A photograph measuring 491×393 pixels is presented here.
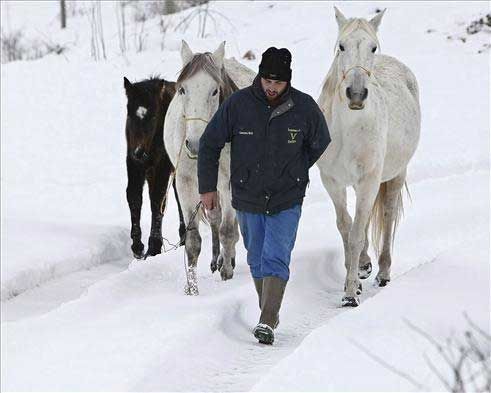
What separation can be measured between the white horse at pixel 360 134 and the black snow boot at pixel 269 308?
1.27 meters

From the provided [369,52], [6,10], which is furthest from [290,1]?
[369,52]

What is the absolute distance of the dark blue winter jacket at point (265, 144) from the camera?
5.35m

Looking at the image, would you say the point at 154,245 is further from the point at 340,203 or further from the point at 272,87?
the point at 272,87

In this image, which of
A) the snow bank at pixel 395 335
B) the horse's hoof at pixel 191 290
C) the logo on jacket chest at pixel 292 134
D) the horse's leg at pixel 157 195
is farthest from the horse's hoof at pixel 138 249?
the logo on jacket chest at pixel 292 134

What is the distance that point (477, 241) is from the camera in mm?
7574

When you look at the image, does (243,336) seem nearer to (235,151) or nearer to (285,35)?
(235,151)

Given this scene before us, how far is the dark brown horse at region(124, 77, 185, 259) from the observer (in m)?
8.43

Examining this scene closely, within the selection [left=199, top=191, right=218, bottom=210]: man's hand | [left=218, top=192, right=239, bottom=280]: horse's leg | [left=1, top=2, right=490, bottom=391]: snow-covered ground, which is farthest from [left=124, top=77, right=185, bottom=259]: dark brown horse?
[left=199, top=191, right=218, bottom=210]: man's hand

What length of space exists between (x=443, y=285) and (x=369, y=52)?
1.69 metres

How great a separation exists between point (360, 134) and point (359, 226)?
0.70 metres

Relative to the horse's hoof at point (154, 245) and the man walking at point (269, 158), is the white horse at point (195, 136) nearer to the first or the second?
the man walking at point (269, 158)

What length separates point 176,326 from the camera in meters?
5.69

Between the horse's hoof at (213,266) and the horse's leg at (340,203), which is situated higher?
the horse's leg at (340,203)

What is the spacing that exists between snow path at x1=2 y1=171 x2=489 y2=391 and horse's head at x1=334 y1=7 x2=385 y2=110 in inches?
53.8
